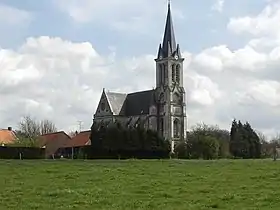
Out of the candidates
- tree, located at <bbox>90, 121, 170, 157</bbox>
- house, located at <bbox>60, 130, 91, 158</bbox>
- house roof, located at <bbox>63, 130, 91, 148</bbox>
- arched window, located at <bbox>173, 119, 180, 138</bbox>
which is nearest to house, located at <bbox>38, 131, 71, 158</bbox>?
house, located at <bbox>60, 130, 91, 158</bbox>

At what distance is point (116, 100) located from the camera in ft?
523

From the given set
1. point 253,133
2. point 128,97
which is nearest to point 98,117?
point 128,97

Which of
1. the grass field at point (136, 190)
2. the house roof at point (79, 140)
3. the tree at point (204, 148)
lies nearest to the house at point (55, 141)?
the house roof at point (79, 140)

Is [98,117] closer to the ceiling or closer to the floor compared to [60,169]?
closer to the ceiling

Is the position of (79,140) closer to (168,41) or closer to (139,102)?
(139,102)

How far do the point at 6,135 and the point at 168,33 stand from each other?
52273 mm

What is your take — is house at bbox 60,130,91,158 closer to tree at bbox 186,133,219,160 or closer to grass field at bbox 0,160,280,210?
tree at bbox 186,133,219,160

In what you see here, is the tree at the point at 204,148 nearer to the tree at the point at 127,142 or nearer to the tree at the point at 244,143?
the tree at the point at 127,142

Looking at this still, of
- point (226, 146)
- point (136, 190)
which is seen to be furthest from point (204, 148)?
point (136, 190)

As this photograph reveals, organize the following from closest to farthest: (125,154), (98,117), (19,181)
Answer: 1. (19,181)
2. (125,154)
3. (98,117)

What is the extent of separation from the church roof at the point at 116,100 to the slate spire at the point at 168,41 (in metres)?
16.6

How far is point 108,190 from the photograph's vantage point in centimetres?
2462

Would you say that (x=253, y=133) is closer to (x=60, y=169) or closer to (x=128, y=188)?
(x=60, y=169)

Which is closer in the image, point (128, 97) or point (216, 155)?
point (216, 155)
